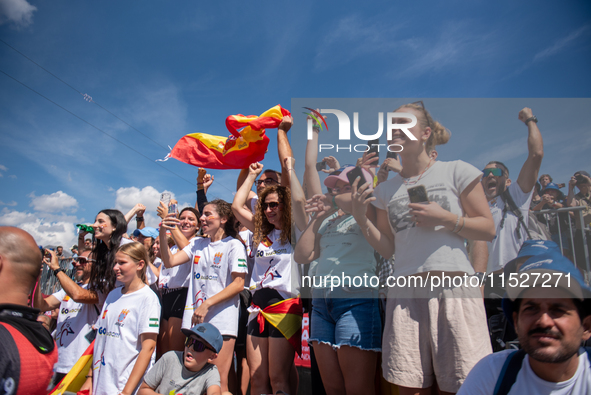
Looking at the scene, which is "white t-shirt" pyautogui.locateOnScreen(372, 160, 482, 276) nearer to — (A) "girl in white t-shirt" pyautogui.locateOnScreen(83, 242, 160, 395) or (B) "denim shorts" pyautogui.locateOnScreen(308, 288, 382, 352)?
(B) "denim shorts" pyautogui.locateOnScreen(308, 288, 382, 352)

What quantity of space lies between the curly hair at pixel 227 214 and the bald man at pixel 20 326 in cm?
186

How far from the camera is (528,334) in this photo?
146cm

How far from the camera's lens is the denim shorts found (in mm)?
2283

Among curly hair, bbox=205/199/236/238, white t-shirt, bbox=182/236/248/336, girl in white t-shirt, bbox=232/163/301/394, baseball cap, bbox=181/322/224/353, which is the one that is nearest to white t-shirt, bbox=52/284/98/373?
white t-shirt, bbox=182/236/248/336

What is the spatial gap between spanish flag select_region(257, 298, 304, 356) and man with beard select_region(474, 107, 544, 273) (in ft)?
4.90

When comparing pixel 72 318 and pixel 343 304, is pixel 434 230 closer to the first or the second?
pixel 343 304

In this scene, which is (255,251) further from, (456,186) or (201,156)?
(201,156)

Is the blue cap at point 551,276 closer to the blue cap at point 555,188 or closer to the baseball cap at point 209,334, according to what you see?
the blue cap at point 555,188

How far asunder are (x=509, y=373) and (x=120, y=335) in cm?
281

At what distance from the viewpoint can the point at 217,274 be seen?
319 cm

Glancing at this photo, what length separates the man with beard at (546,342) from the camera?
140cm

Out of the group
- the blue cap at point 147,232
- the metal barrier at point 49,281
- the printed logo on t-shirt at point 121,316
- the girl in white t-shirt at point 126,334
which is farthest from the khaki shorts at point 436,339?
the metal barrier at point 49,281

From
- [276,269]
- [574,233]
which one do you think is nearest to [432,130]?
[574,233]

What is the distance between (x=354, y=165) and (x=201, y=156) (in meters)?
3.04
